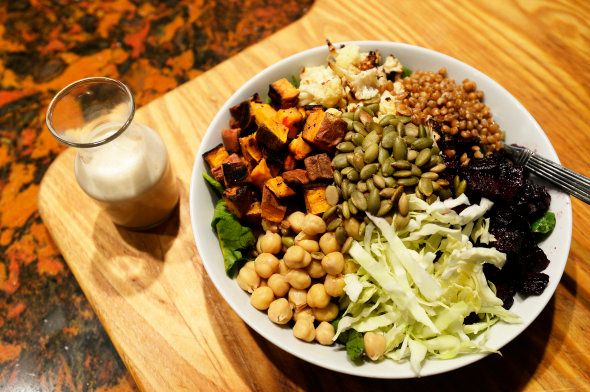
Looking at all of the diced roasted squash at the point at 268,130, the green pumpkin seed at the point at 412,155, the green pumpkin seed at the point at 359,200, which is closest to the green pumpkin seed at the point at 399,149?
the green pumpkin seed at the point at 412,155

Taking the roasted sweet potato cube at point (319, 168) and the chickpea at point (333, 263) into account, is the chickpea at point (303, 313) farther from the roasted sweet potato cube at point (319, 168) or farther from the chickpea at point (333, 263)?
the roasted sweet potato cube at point (319, 168)

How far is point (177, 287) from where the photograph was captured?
2.15 metres

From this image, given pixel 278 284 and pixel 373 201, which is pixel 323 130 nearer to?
pixel 373 201

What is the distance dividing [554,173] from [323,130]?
0.95 meters

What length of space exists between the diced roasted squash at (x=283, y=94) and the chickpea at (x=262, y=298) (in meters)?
0.81

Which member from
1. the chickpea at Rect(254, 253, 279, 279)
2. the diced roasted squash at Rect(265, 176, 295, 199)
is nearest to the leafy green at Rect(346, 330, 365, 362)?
the chickpea at Rect(254, 253, 279, 279)

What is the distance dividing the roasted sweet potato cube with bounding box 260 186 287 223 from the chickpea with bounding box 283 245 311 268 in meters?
0.15

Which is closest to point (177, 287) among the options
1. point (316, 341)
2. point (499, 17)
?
point (316, 341)

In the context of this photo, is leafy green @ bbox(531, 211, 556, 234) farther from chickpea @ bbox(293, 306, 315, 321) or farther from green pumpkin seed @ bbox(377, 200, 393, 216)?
chickpea @ bbox(293, 306, 315, 321)

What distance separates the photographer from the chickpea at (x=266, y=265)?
73.2 inches

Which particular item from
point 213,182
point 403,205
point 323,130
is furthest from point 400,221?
point 213,182

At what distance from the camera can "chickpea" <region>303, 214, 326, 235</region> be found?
1.84 metres

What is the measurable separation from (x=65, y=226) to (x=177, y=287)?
2.23 feet

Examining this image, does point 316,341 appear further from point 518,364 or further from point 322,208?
point 518,364
